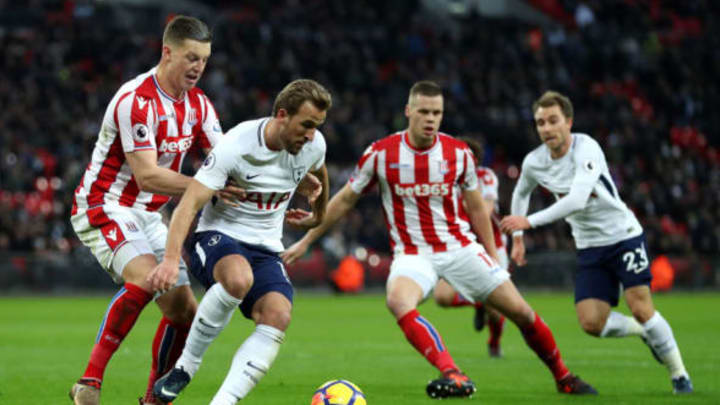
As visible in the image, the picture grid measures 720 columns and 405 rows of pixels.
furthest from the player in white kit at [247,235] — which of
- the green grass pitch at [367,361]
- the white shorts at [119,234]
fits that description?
the green grass pitch at [367,361]

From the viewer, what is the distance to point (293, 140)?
6.21m

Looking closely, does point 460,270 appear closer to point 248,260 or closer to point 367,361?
point 248,260

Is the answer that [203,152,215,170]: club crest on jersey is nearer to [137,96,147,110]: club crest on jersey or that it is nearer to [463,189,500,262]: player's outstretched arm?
[137,96,147,110]: club crest on jersey

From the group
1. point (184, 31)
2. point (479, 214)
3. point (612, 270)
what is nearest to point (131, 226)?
point (184, 31)

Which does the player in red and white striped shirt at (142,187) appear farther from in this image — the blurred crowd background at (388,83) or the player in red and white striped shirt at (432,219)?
the blurred crowd background at (388,83)

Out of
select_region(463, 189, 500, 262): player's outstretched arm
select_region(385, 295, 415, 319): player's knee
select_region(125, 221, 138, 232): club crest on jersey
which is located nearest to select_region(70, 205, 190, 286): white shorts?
select_region(125, 221, 138, 232): club crest on jersey

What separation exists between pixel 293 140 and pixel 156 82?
104 cm

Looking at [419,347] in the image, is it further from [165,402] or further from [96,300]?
[96,300]

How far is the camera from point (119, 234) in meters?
6.50

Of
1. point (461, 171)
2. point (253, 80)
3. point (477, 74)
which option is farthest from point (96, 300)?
point (461, 171)

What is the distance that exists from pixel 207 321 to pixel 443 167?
9.32 ft

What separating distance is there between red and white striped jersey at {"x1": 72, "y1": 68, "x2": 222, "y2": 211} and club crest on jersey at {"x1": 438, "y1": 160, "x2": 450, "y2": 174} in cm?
217

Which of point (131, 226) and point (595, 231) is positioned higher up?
point (131, 226)

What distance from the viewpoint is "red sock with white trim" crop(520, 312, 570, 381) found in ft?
26.3
